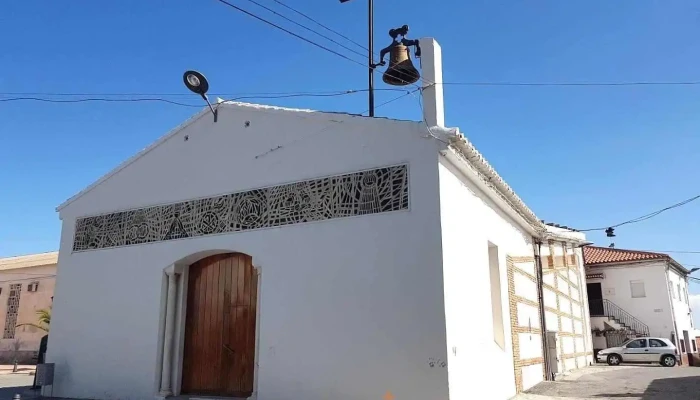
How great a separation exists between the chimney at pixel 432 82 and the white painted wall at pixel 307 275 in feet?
1.04

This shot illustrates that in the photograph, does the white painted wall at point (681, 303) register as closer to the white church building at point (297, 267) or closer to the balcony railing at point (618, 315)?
the balcony railing at point (618, 315)

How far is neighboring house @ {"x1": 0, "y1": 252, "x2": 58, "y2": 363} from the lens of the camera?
23.8 meters

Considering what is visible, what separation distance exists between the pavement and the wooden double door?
16.8 ft

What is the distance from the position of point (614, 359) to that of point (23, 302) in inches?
983

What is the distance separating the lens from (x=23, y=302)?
24.4 metres

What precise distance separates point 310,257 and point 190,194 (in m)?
3.14

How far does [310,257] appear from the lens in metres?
8.66

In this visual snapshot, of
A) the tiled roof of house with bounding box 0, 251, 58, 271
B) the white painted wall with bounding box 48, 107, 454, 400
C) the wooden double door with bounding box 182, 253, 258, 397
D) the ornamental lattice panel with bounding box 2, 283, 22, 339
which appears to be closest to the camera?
the white painted wall with bounding box 48, 107, 454, 400

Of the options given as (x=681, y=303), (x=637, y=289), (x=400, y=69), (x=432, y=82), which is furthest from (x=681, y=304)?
(x=400, y=69)

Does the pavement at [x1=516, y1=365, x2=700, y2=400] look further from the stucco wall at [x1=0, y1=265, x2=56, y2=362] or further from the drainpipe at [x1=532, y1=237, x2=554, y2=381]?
the stucco wall at [x1=0, y1=265, x2=56, y2=362]

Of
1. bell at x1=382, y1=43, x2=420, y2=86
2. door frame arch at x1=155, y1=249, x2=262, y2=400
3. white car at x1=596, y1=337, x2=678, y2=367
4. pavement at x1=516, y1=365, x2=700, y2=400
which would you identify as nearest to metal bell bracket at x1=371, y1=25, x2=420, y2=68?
bell at x1=382, y1=43, x2=420, y2=86

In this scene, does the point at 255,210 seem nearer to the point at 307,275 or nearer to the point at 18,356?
the point at 307,275

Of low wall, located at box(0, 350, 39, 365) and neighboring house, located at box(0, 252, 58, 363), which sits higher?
neighboring house, located at box(0, 252, 58, 363)

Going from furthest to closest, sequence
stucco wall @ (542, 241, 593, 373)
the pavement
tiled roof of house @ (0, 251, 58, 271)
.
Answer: tiled roof of house @ (0, 251, 58, 271) < stucco wall @ (542, 241, 593, 373) < the pavement
